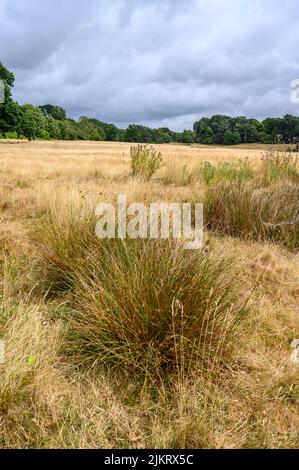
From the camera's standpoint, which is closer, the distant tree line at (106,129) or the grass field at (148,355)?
the grass field at (148,355)

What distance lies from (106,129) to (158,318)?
108m

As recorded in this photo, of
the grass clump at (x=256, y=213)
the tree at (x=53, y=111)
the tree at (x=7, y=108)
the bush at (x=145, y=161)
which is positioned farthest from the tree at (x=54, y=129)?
the grass clump at (x=256, y=213)

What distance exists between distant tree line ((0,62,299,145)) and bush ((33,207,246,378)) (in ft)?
66.8

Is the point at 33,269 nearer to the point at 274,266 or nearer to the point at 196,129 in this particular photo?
the point at 274,266

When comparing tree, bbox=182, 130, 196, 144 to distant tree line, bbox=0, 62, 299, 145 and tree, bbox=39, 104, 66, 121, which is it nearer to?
distant tree line, bbox=0, 62, 299, 145

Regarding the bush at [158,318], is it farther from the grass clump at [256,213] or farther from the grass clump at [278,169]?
the grass clump at [278,169]

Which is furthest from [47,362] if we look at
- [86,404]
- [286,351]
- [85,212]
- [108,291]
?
[85,212]

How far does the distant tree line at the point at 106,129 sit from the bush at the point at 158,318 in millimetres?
20353

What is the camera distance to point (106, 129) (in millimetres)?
104625

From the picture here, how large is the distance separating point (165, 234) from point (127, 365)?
1.08 meters

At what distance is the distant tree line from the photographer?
33.1m

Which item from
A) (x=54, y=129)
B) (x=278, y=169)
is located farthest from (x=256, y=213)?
(x=54, y=129)

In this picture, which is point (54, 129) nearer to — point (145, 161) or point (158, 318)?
point (145, 161)

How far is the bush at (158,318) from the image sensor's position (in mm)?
2074
